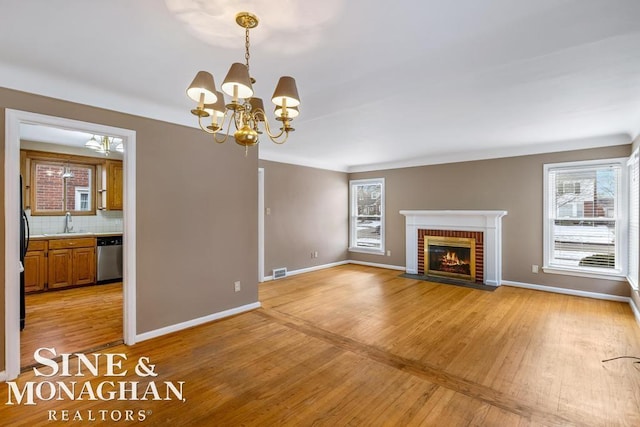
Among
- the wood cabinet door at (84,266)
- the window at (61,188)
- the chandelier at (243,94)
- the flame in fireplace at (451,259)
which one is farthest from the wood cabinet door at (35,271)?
the flame in fireplace at (451,259)

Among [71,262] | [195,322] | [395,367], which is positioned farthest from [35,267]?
[395,367]

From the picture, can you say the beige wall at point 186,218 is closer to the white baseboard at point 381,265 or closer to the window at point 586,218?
the white baseboard at point 381,265

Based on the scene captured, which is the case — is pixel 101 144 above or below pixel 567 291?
above

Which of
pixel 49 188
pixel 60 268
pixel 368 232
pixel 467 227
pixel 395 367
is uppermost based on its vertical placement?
pixel 49 188

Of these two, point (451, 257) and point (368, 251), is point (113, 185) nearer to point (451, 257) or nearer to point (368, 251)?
point (368, 251)

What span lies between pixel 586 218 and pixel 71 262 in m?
8.64

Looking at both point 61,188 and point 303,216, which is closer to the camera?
point 61,188

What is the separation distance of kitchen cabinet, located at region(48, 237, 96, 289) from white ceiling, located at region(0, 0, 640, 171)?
3.60 m

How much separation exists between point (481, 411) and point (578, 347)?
1788mm

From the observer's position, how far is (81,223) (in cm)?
591

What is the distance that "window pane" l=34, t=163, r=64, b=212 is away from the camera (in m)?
5.45

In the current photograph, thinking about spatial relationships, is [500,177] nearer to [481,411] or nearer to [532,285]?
[532,285]

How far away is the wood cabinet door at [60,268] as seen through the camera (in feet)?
16.6

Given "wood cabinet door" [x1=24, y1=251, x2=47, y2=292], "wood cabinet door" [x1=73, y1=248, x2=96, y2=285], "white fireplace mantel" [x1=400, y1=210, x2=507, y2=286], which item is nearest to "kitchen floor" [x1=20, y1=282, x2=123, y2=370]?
"wood cabinet door" [x1=24, y1=251, x2=47, y2=292]
